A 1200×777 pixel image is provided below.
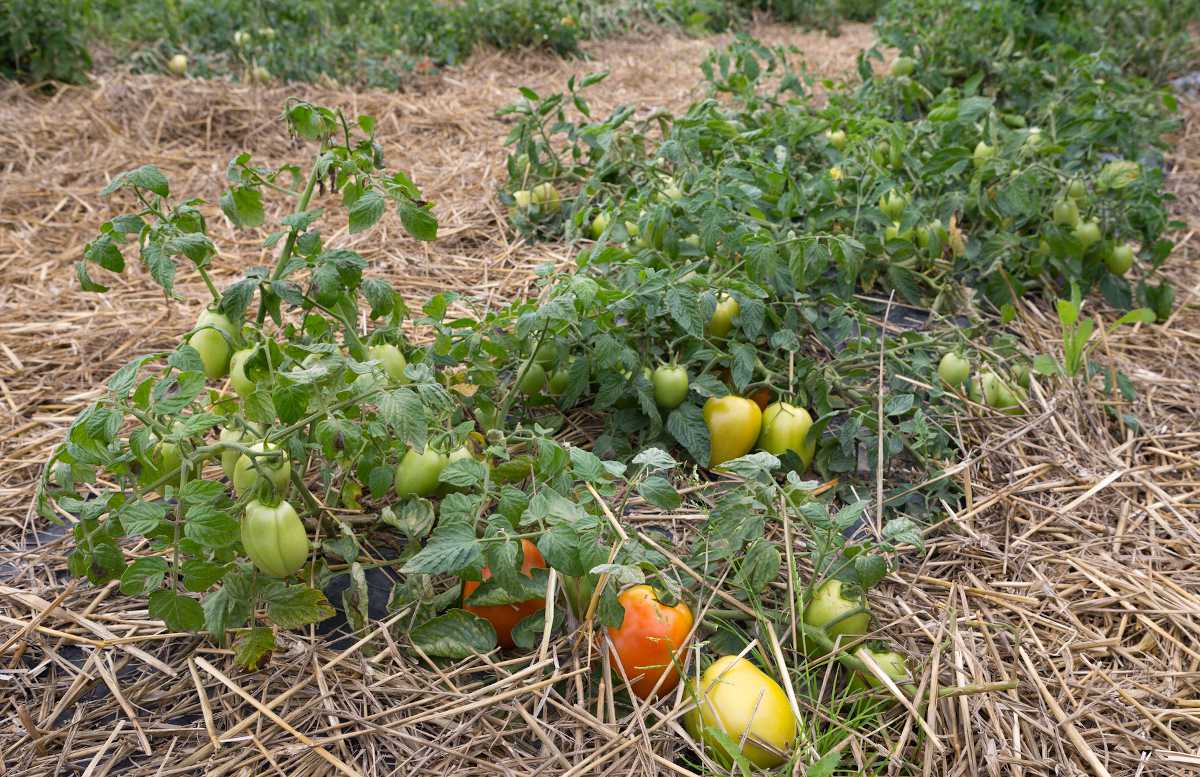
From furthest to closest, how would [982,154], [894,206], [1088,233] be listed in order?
[982,154] < [1088,233] < [894,206]

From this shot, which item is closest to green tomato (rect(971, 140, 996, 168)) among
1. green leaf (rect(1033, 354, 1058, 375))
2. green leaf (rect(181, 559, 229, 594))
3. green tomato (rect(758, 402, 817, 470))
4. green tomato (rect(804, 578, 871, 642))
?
green leaf (rect(1033, 354, 1058, 375))

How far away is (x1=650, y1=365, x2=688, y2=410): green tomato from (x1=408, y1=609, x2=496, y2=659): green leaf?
65cm

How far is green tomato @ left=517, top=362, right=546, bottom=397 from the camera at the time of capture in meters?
1.83

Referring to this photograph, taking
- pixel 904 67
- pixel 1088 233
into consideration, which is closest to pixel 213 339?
pixel 1088 233

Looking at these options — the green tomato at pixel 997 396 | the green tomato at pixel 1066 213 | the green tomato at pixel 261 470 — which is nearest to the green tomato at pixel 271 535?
the green tomato at pixel 261 470

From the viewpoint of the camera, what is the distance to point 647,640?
1.37 meters

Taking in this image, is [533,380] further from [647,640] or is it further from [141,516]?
[141,516]

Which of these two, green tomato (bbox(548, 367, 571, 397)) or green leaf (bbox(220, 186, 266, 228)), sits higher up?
green leaf (bbox(220, 186, 266, 228))

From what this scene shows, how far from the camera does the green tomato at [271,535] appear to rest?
1.32 meters

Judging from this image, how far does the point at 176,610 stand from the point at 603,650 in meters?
0.61

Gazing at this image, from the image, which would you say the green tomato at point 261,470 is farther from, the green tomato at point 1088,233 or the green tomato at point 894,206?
the green tomato at point 1088,233

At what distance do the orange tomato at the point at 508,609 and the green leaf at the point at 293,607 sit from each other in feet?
0.76

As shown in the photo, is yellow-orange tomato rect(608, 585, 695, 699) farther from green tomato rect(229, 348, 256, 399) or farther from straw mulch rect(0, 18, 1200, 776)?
green tomato rect(229, 348, 256, 399)

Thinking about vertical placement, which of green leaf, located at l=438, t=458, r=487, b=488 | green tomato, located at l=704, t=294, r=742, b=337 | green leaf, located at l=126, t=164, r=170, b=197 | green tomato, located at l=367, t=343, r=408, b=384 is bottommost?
green tomato, located at l=704, t=294, r=742, b=337
